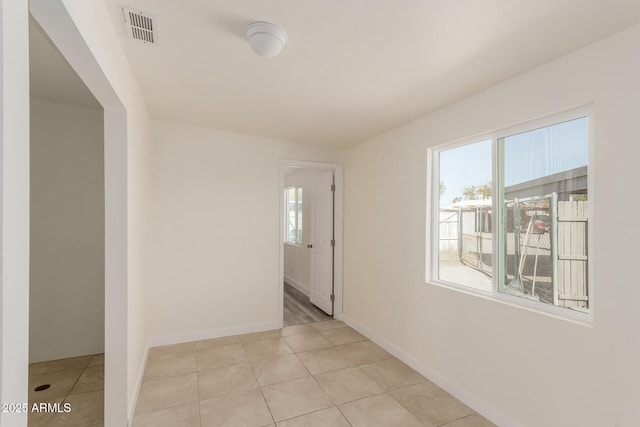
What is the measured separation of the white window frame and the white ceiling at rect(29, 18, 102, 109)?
2.91 metres

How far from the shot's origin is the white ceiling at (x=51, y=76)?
187cm

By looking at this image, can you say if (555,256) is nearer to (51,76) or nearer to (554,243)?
(554,243)

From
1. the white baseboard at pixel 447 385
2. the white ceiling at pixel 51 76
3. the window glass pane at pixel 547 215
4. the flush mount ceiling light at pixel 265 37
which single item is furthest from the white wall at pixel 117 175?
the window glass pane at pixel 547 215

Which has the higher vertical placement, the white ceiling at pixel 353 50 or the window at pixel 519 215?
the white ceiling at pixel 353 50

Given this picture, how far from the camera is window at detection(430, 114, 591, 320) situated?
1.84 metres

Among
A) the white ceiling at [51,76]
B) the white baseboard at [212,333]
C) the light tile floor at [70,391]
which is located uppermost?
the white ceiling at [51,76]

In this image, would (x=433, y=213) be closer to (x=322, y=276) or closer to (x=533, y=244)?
(x=533, y=244)

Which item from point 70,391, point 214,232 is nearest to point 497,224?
point 214,232

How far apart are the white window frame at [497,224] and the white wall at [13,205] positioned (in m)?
2.42

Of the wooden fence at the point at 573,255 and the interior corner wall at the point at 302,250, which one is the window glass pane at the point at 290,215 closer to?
the interior corner wall at the point at 302,250

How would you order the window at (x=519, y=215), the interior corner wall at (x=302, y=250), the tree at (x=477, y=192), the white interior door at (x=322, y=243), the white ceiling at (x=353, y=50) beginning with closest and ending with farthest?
the white ceiling at (x=353, y=50), the window at (x=519, y=215), the tree at (x=477, y=192), the white interior door at (x=322, y=243), the interior corner wall at (x=302, y=250)

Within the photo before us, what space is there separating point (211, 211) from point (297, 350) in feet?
6.00

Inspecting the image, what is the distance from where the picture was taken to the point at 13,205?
718 mm

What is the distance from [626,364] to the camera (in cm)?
152
